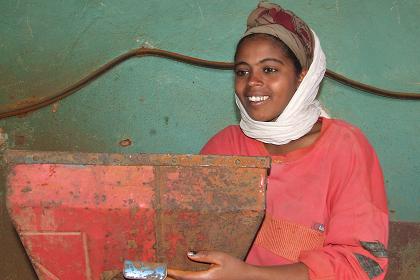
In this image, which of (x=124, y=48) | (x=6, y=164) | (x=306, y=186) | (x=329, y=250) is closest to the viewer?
(x=6, y=164)

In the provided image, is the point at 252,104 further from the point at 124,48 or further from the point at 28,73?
the point at 28,73

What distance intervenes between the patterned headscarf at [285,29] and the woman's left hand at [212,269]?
78 cm

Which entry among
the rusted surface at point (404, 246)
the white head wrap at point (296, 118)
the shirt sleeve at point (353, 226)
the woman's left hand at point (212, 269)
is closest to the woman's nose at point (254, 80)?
the white head wrap at point (296, 118)

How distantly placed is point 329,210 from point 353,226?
0.46 feet

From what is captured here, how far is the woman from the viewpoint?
5.09ft

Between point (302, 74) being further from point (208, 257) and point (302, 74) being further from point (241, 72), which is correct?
point (208, 257)

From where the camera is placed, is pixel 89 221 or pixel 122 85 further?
pixel 122 85

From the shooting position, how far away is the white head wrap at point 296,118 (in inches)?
68.1

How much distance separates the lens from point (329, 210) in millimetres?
1666

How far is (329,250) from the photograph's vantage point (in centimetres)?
154

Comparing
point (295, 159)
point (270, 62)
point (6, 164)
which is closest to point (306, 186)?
point (295, 159)

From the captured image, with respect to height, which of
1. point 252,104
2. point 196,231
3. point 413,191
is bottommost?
point 413,191

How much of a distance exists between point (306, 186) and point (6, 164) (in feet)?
3.17

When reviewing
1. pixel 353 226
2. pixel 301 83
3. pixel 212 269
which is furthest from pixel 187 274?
pixel 301 83
